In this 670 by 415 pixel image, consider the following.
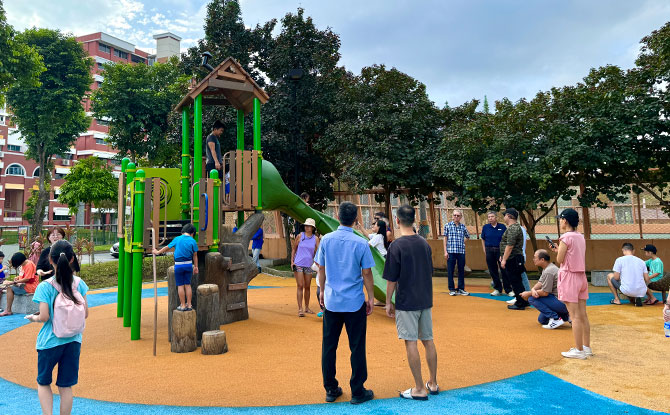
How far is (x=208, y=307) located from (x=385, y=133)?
881 cm

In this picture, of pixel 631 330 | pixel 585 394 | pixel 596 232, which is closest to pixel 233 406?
pixel 585 394

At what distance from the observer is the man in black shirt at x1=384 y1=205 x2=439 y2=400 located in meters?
3.63

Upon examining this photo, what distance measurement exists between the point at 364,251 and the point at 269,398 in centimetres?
156

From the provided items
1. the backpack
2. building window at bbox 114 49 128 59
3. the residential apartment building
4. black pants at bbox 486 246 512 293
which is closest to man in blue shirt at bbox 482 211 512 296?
black pants at bbox 486 246 512 293

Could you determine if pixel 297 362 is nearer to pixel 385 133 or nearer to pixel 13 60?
pixel 385 133

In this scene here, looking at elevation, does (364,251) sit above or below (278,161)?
below

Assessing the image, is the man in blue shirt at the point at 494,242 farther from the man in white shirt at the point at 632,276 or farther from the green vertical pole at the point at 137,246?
the green vertical pole at the point at 137,246

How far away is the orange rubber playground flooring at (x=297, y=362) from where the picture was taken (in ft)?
12.7

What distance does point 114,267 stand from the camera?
15.3 meters

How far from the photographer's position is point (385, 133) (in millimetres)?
13102

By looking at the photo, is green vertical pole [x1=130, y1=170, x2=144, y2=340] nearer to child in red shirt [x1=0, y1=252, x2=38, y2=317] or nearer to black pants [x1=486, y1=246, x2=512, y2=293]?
child in red shirt [x1=0, y1=252, x2=38, y2=317]

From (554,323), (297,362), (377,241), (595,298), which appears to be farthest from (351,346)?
(595,298)

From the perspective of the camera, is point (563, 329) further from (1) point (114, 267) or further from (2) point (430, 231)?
(1) point (114, 267)

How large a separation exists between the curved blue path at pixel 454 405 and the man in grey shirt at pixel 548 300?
2.56m
